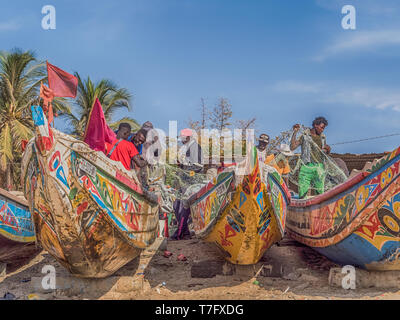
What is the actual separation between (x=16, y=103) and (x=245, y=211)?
15.6 meters

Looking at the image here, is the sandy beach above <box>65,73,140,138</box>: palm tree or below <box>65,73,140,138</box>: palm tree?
below

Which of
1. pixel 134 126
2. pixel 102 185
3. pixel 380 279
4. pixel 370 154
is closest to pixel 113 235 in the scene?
pixel 102 185

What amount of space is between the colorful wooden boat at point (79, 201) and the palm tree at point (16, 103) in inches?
486

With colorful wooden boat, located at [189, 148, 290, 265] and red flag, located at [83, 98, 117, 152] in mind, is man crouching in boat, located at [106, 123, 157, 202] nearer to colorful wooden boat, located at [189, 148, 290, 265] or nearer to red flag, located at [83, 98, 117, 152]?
red flag, located at [83, 98, 117, 152]

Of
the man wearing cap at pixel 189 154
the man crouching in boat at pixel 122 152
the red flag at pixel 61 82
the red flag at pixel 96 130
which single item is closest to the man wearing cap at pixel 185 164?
the man wearing cap at pixel 189 154

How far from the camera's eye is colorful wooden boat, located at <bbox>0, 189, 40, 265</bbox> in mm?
6980

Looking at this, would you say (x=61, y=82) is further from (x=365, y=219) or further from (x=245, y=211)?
(x=365, y=219)

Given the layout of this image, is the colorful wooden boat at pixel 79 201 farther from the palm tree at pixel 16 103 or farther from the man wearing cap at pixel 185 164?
the palm tree at pixel 16 103

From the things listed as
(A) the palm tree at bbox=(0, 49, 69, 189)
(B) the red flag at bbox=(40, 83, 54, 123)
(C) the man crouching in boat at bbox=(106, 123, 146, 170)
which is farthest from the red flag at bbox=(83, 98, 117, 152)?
(A) the palm tree at bbox=(0, 49, 69, 189)

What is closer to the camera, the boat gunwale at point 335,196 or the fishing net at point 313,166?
the boat gunwale at point 335,196

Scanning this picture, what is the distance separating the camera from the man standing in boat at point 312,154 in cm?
697

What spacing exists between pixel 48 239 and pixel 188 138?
12.8ft

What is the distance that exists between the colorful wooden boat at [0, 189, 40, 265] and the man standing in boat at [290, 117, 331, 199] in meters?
5.24

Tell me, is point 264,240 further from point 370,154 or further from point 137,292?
point 370,154
